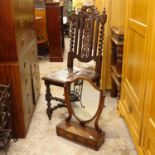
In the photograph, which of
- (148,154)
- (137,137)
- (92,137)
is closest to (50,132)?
(92,137)

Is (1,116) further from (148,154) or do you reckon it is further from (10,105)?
(148,154)

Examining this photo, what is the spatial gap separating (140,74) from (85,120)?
0.66m

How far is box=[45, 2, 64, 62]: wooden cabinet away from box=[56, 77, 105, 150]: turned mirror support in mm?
2112

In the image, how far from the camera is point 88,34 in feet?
8.05

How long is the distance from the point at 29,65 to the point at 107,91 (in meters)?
1.15

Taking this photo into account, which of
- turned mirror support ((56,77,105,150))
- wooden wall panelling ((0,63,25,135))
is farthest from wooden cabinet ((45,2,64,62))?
wooden wall panelling ((0,63,25,135))

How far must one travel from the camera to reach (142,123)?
175 centimetres

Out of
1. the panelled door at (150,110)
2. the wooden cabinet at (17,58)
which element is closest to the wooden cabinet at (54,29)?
the wooden cabinet at (17,58)

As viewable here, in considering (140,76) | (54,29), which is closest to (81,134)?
(140,76)

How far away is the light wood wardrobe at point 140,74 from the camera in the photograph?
60.3 inches

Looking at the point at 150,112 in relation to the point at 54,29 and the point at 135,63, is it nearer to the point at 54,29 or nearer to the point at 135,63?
the point at 135,63

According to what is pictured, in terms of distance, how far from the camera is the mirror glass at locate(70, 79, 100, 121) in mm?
2113

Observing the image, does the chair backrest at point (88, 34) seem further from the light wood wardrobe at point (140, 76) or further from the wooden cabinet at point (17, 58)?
the wooden cabinet at point (17, 58)

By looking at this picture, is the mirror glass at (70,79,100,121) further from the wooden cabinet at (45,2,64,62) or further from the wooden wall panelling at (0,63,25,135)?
the wooden cabinet at (45,2,64,62)
